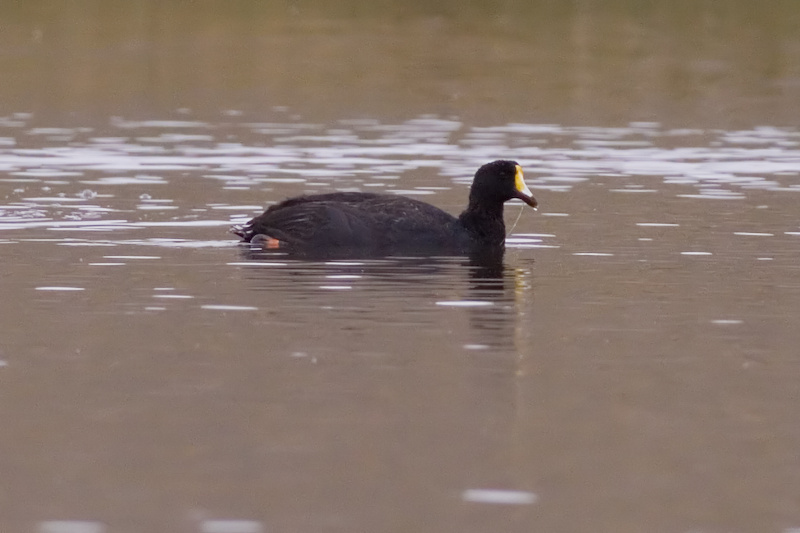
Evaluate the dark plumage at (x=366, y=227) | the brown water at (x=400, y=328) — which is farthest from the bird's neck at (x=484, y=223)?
the brown water at (x=400, y=328)

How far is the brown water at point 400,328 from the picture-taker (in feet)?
26.0

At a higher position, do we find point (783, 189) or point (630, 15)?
point (630, 15)

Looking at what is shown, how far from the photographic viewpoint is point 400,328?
11.9 metres

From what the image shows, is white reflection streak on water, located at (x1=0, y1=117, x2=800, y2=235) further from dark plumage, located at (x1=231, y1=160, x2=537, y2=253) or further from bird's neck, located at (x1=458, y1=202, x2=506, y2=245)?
bird's neck, located at (x1=458, y1=202, x2=506, y2=245)

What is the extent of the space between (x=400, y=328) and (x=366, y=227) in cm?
403

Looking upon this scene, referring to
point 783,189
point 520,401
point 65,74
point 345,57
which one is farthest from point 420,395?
point 345,57

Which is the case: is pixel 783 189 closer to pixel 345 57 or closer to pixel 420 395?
pixel 420 395

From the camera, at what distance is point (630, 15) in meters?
49.0

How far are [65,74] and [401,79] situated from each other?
6.33 meters

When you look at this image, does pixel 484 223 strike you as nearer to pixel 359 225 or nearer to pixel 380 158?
pixel 359 225

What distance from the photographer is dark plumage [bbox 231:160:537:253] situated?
51.9 ft

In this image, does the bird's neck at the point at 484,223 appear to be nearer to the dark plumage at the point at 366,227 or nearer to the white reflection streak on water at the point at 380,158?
the dark plumage at the point at 366,227

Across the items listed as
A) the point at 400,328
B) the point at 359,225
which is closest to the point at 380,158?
the point at 359,225

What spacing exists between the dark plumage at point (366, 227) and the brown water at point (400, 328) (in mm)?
364
